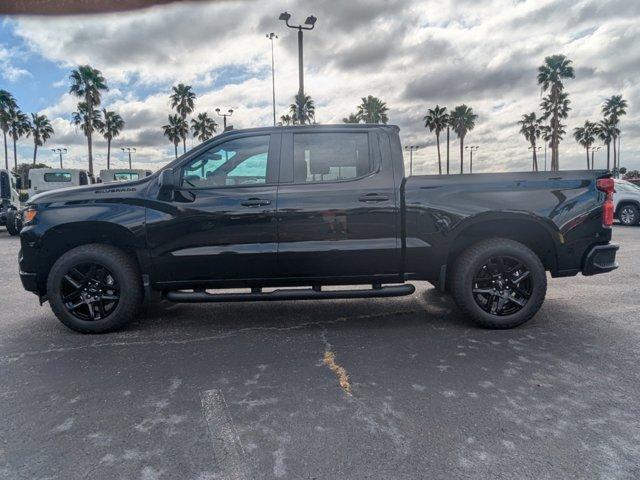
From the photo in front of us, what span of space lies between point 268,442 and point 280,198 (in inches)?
89.2

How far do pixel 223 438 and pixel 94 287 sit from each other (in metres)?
2.52

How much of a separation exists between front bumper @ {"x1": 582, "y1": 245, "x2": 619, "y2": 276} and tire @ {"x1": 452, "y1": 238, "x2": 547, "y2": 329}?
0.45m

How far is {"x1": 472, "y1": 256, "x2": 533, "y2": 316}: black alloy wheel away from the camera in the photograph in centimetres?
429

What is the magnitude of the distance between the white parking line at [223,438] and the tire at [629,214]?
16696mm

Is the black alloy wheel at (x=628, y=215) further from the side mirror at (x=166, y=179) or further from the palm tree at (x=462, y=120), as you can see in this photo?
the palm tree at (x=462, y=120)

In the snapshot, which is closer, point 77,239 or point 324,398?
point 324,398

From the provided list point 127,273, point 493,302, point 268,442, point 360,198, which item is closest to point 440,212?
point 360,198

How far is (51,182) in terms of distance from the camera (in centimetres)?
2472

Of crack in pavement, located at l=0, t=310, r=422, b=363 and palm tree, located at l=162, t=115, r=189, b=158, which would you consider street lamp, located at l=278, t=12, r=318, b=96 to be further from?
palm tree, located at l=162, t=115, r=189, b=158

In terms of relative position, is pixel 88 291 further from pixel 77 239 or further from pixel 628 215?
pixel 628 215

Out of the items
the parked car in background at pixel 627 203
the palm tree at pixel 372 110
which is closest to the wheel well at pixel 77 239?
the parked car in background at pixel 627 203

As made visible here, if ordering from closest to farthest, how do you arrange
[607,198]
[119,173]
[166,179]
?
1. [166,179]
2. [607,198]
3. [119,173]

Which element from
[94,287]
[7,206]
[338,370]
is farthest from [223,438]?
[7,206]

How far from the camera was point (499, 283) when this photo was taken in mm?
4320
